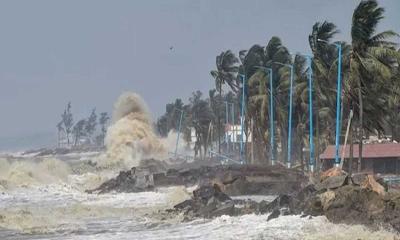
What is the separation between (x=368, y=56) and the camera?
37594mm

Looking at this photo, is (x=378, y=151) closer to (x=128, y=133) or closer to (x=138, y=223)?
(x=138, y=223)

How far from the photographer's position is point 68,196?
167 ft

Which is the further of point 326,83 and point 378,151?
point 378,151

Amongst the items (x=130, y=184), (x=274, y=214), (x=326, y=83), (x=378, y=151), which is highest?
(x=326, y=83)

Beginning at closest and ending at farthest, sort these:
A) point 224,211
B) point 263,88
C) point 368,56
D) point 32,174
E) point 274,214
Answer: point 274,214
point 224,211
point 368,56
point 263,88
point 32,174

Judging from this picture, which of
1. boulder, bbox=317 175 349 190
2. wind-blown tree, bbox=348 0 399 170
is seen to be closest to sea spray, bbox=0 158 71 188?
wind-blown tree, bbox=348 0 399 170

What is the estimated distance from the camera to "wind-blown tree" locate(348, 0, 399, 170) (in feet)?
121

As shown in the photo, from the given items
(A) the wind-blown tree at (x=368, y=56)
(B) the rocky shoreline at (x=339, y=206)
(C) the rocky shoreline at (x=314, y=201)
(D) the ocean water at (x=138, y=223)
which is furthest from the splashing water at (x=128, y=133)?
(B) the rocky shoreline at (x=339, y=206)

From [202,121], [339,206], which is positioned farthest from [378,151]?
[202,121]

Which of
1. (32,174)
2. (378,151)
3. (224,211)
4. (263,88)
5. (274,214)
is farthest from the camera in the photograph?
(32,174)

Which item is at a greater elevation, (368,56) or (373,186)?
(368,56)

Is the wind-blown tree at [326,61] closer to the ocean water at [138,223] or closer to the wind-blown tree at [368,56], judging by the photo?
the wind-blown tree at [368,56]

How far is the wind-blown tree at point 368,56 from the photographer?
3691 centimetres

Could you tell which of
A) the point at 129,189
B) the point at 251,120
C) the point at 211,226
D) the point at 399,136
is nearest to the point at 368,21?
the point at 211,226
